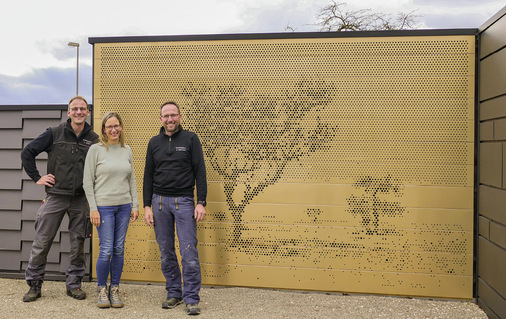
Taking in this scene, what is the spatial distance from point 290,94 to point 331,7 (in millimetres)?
12522

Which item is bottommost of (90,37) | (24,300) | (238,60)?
(24,300)

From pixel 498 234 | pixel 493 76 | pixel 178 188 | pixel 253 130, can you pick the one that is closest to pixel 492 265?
pixel 498 234

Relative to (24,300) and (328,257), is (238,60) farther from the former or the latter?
(24,300)

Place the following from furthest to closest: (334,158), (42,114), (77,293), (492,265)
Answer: (42,114) → (334,158) → (77,293) → (492,265)

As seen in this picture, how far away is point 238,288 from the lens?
15.5 feet

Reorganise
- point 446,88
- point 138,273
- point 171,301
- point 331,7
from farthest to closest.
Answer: point 331,7, point 138,273, point 446,88, point 171,301

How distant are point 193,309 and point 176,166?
143 cm

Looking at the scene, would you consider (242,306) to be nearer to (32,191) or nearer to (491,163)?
(491,163)

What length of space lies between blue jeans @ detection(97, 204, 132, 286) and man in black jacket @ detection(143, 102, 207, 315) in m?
0.26

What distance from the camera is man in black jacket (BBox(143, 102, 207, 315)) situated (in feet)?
13.0

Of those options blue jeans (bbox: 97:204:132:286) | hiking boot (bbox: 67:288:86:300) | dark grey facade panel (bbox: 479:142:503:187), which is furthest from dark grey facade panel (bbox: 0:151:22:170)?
dark grey facade panel (bbox: 479:142:503:187)

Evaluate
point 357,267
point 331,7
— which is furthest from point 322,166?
point 331,7

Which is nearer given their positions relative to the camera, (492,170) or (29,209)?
(492,170)

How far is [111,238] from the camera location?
3949 millimetres
